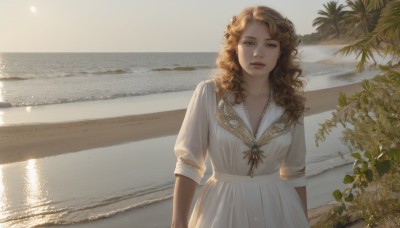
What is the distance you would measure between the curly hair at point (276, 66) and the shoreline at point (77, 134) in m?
8.05

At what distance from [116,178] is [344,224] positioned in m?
3.96

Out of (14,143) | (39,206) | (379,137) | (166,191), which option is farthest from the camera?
(14,143)

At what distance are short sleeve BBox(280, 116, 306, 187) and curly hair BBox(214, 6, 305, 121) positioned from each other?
0.37 ft

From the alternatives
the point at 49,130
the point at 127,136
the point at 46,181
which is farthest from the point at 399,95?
the point at 49,130

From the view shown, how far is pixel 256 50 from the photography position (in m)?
2.15

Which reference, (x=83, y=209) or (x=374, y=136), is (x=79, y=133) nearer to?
(x=83, y=209)

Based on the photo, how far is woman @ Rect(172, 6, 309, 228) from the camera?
2.14m

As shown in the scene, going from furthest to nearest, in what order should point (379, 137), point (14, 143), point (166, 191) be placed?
1. point (14, 143)
2. point (166, 191)
3. point (379, 137)

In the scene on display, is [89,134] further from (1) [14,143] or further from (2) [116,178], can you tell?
(2) [116,178]

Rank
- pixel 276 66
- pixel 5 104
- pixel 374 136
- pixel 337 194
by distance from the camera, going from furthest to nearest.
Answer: pixel 5 104
pixel 374 136
pixel 337 194
pixel 276 66

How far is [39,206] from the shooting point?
6395 mm

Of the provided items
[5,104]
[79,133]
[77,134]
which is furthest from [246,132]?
[5,104]

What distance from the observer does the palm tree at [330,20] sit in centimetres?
6283

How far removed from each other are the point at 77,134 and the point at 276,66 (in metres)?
10.5
